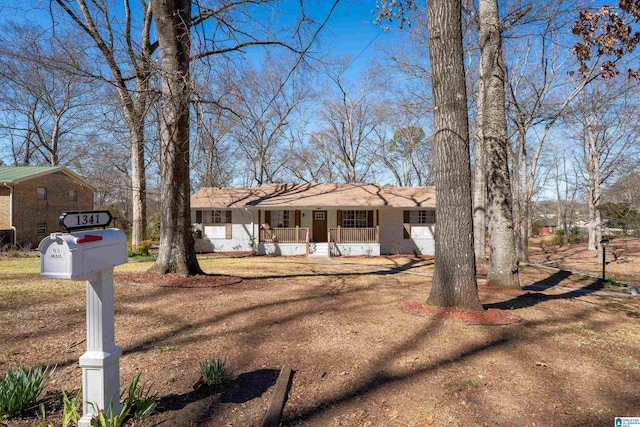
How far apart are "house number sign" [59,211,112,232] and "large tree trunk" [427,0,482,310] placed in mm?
4753

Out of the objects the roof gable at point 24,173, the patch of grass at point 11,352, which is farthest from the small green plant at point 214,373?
the roof gable at point 24,173

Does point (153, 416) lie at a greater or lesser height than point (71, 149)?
lesser

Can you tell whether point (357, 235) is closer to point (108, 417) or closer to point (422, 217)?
point (422, 217)

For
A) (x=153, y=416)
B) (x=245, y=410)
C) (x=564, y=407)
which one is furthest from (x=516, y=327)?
(x=153, y=416)

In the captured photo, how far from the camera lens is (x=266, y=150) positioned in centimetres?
3075

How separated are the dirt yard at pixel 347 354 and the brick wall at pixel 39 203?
16734mm

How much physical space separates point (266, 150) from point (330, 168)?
23.3 feet

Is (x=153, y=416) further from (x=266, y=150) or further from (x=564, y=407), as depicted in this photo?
(x=266, y=150)

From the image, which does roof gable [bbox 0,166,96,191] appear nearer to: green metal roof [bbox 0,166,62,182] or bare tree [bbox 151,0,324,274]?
green metal roof [bbox 0,166,62,182]

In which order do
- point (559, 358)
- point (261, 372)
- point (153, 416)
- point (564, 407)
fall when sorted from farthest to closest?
point (559, 358)
point (261, 372)
point (564, 407)
point (153, 416)

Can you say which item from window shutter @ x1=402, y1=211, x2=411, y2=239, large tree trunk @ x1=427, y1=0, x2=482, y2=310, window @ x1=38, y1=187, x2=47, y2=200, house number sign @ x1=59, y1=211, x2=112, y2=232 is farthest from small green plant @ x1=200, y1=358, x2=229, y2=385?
window @ x1=38, y1=187, x2=47, y2=200

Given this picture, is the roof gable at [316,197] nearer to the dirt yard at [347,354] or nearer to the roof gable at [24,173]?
the roof gable at [24,173]

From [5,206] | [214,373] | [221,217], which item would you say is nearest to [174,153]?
[214,373]

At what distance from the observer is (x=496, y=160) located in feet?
28.1
